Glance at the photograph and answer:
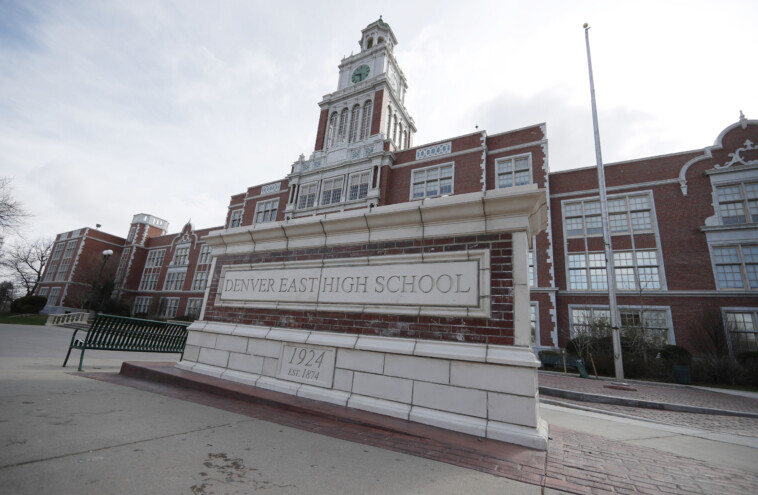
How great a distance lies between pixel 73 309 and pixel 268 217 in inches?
1171

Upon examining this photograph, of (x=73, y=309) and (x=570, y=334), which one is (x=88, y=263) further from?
(x=570, y=334)

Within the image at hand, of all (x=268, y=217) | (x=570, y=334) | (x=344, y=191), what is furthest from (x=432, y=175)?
(x=268, y=217)

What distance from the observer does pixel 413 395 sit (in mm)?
3361

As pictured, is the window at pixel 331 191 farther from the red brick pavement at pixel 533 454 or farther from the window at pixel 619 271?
the red brick pavement at pixel 533 454

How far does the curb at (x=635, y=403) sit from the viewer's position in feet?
21.7

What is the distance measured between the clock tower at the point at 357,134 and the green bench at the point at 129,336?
573 inches

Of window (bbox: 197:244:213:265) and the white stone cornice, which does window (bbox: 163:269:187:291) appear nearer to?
window (bbox: 197:244:213:265)

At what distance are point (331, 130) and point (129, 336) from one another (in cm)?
2371

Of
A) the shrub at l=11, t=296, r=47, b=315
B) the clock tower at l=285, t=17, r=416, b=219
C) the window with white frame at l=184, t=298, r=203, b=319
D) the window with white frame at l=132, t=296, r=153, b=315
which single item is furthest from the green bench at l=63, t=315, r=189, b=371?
the shrub at l=11, t=296, r=47, b=315

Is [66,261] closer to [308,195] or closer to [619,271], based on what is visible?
[308,195]

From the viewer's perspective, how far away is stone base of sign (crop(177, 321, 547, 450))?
117 inches

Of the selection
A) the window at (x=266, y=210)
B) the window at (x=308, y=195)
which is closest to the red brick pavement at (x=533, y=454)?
the window at (x=308, y=195)

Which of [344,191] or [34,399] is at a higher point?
[344,191]

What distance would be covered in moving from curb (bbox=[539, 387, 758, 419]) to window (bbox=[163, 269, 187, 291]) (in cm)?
3975
